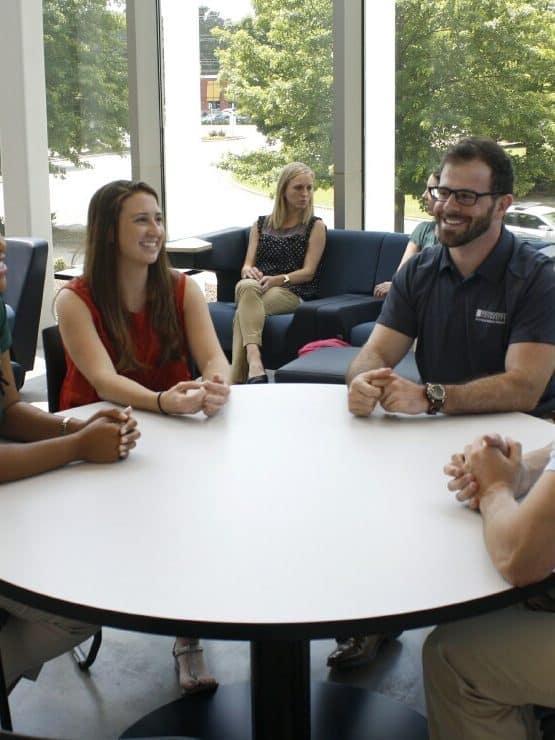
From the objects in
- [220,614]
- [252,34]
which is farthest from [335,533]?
[252,34]

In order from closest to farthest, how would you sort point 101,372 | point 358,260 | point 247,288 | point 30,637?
point 30,637 < point 101,372 < point 247,288 < point 358,260

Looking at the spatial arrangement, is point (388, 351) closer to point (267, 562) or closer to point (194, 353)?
point (194, 353)

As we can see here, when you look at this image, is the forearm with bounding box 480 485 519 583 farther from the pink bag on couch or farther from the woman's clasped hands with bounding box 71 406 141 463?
the pink bag on couch

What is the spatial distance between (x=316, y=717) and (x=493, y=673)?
2.88ft

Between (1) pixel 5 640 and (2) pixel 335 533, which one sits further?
(1) pixel 5 640

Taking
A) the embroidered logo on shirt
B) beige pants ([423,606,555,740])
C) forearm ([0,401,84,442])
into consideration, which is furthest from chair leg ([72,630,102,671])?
the embroidered logo on shirt

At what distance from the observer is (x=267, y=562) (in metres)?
1.74

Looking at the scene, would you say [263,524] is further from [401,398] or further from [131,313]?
[131,313]

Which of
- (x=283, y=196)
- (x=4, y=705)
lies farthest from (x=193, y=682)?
(x=283, y=196)

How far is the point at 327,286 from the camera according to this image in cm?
650

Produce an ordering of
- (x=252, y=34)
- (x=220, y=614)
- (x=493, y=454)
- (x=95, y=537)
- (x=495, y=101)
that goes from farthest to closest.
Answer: (x=252, y=34), (x=495, y=101), (x=493, y=454), (x=95, y=537), (x=220, y=614)

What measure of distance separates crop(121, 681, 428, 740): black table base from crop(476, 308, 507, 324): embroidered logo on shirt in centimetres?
109

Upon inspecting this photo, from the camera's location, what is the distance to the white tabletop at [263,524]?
5.31 ft

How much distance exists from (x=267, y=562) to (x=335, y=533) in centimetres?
18
